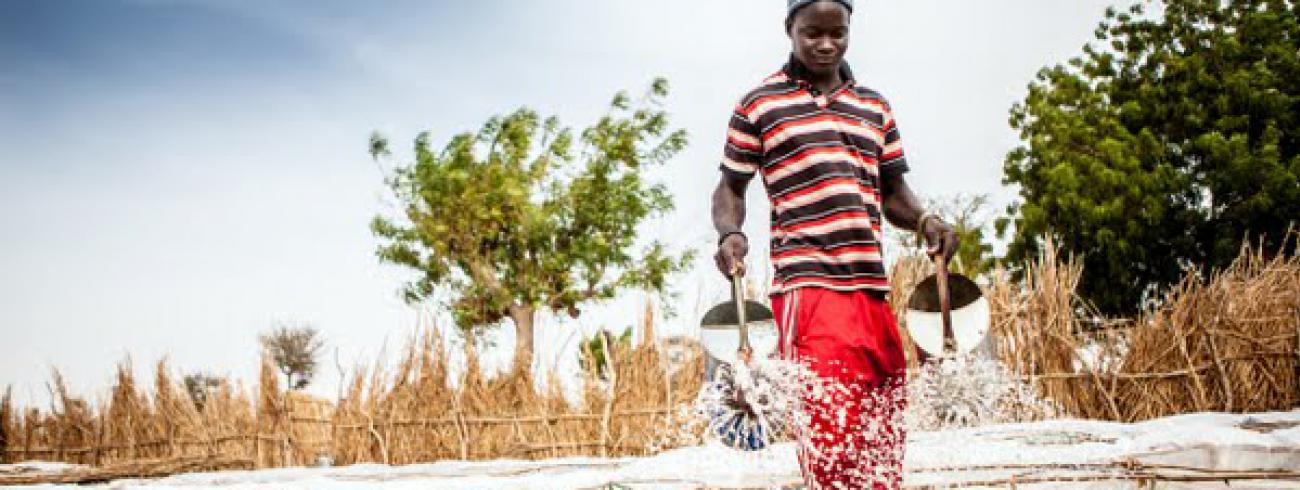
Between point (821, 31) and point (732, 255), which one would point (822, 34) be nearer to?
point (821, 31)

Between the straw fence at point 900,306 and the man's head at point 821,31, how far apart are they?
375 centimetres

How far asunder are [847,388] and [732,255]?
1.23 feet

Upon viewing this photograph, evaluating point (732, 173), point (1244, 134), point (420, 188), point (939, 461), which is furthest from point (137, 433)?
point (1244, 134)

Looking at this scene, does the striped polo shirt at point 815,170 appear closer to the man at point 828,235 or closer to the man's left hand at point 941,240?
the man at point 828,235

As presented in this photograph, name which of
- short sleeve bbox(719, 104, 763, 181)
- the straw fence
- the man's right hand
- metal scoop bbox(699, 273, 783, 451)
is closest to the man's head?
short sleeve bbox(719, 104, 763, 181)

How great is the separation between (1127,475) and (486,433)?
4380 millimetres

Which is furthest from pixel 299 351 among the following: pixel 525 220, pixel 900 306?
pixel 900 306

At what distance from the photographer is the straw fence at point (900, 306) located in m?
6.15

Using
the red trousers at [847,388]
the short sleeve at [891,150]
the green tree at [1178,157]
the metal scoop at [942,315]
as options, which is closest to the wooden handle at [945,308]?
the metal scoop at [942,315]

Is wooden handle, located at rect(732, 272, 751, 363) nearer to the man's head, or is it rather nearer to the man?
the man

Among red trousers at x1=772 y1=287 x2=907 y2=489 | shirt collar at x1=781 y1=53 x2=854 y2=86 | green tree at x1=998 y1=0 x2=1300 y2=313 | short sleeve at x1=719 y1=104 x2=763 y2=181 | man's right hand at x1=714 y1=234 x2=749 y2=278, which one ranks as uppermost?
green tree at x1=998 y1=0 x2=1300 y2=313

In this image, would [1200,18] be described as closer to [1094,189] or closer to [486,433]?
[1094,189]

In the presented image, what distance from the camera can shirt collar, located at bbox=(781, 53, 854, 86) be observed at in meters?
2.37

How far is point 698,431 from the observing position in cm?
Answer: 607
